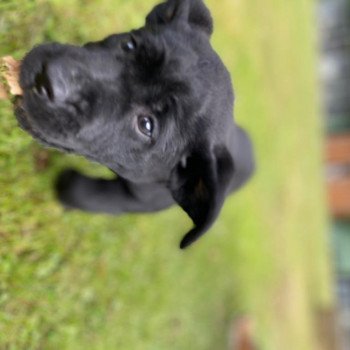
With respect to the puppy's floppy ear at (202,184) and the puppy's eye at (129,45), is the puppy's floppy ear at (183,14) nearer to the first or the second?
the puppy's eye at (129,45)

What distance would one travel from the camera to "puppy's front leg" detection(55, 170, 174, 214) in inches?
132

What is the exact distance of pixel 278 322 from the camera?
7945mm

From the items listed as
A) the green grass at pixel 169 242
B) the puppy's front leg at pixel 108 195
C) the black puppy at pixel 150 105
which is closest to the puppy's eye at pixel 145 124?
the black puppy at pixel 150 105

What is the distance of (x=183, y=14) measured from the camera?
9.43ft

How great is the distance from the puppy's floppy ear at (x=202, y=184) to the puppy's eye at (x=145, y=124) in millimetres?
323

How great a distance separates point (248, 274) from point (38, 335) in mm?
3968

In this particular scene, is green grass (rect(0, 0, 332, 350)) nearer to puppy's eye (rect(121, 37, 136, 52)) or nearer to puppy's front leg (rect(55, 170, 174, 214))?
puppy's front leg (rect(55, 170, 174, 214))

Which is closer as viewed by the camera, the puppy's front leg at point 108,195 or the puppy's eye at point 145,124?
the puppy's eye at point 145,124

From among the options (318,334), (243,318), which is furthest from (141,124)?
(318,334)

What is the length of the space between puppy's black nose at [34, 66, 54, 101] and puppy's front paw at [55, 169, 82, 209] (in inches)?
59.1

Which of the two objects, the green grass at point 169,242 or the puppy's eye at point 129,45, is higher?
the puppy's eye at point 129,45

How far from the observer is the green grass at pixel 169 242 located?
3.53 meters

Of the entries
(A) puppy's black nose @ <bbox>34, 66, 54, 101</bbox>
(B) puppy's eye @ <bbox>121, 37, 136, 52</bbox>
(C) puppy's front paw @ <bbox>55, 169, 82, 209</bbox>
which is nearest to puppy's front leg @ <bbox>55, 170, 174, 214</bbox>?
(C) puppy's front paw @ <bbox>55, 169, 82, 209</bbox>

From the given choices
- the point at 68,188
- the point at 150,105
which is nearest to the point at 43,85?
the point at 150,105
